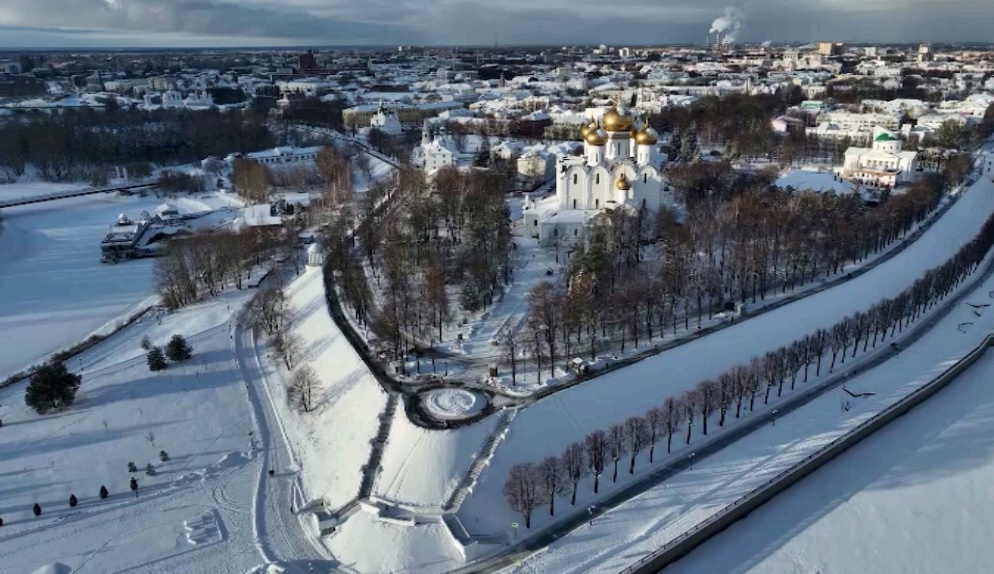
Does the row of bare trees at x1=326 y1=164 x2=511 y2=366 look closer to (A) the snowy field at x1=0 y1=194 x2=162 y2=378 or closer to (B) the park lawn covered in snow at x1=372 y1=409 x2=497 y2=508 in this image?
(B) the park lawn covered in snow at x1=372 y1=409 x2=497 y2=508

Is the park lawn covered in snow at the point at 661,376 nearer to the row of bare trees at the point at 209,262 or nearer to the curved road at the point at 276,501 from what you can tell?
the curved road at the point at 276,501

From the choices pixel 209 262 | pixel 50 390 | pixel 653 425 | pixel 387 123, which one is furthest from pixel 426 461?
pixel 387 123

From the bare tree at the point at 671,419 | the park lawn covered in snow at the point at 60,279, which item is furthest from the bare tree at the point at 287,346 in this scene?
the bare tree at the point at 671,419

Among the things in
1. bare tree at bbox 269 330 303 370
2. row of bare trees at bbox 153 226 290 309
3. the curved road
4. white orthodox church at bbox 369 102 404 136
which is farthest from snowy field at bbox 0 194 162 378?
white orthodox church at bbox 369 102 404 136

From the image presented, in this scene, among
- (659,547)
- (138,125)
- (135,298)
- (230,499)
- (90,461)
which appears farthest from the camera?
(138,125)

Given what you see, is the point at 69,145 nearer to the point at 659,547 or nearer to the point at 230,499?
the point at 230,499

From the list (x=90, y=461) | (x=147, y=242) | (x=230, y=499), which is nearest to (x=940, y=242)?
(x=230, y=499)

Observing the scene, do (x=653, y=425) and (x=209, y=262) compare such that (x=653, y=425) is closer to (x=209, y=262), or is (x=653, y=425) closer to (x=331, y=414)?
(x=331, y=414)
